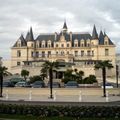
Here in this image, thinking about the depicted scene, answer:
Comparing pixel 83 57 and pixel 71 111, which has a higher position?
pixel 83 57

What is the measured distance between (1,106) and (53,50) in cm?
9995

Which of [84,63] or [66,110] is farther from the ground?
[84,63]

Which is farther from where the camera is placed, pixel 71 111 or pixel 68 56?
pixel 68 56

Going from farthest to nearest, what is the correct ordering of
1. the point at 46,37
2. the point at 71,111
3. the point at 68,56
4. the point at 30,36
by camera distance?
the point at 46,37 → the point at 30,36 → the point at 68,56 → the point at 71,111

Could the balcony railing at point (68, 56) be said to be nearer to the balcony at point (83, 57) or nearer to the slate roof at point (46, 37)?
the balcony at point (83, 57)

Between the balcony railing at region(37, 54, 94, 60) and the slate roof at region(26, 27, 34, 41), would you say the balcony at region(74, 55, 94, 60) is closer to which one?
the balcony railing at region(37, 54, 94, 60)

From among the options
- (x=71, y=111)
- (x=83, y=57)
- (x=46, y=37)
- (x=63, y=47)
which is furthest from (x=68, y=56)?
(x=71, y=111)

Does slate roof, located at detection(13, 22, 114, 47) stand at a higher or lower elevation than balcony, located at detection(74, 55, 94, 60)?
higher

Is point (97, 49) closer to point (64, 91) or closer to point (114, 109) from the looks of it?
point (64, 91)

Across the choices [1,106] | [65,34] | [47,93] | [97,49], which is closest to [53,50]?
[65,34]

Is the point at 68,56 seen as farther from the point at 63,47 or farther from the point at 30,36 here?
the point at 30,36

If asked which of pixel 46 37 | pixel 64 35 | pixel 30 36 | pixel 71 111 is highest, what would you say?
pixel 64 35

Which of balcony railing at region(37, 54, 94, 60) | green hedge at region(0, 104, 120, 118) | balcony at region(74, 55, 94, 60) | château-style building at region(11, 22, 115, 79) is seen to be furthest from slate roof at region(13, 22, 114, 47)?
green hedge at region(0, 104, 120, 118)

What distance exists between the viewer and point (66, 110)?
1709 cm
